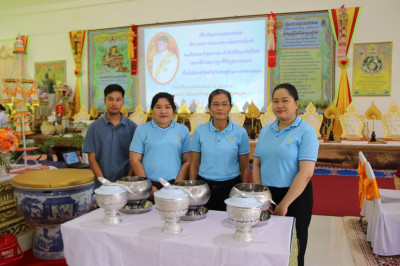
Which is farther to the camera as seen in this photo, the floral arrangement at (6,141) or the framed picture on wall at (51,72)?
the framed picture on wall at (51,72)

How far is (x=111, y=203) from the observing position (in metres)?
1.36

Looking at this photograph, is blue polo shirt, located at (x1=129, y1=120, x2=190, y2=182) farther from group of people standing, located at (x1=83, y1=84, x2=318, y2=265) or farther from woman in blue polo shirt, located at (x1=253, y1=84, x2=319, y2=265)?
woman in blue polo shirt, located at (x1=253, y1=84, x2=319, y2=265)

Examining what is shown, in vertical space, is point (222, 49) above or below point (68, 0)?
below

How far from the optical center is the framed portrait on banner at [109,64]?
7.25 m

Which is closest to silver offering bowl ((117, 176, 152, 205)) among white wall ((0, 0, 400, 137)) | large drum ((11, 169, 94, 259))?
large drum ((11, 169, 94, 259))

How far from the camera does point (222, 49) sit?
21.5 feet

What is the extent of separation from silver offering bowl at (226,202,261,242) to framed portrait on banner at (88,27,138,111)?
629 cm

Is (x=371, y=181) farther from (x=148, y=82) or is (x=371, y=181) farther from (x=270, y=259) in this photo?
(x=148, y=82)

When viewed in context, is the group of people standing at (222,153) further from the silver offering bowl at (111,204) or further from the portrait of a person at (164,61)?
the portrait of a person at (164,61)

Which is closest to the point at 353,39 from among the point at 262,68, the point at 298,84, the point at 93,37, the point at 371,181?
the point at 298,84

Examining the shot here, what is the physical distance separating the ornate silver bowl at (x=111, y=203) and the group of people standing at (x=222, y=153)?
1.71 feet

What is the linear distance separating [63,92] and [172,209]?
6.97 meters

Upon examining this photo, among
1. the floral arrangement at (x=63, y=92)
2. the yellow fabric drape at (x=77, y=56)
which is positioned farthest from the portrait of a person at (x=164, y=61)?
the floral arrangement at (x=63, y=92)

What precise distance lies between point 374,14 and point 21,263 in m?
6.22
